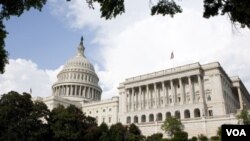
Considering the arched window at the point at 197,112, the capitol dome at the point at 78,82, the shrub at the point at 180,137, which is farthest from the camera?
the capitol dome at the point at 78,82

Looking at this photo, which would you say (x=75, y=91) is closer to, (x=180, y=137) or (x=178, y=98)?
(x=178, y=98)

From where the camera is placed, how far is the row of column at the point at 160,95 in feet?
297

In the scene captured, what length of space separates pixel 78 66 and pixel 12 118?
249ft

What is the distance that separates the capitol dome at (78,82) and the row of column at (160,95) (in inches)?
1375

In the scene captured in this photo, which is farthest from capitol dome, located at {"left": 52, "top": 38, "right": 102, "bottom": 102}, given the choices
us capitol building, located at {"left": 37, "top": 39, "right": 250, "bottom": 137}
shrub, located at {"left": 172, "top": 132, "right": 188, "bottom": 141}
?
shrub, located at {"left": 172, "top": 132, "right": 188, "bottom": 141}

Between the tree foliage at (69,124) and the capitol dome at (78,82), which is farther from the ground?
the capitol dome at (78,82)

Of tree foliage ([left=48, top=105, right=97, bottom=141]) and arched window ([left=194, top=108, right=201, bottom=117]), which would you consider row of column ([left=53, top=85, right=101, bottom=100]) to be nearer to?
arched window ([left=194, top=108, right=201, bottom=117])

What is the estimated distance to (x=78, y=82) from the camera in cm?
13562

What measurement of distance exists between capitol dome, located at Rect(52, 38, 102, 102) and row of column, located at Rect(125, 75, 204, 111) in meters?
34.9

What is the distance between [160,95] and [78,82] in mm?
50129

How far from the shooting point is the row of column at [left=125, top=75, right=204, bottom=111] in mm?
90562

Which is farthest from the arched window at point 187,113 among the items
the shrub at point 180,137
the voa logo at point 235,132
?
the voa logo at point 235,132

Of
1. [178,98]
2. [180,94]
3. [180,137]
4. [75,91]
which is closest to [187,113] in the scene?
[178,98]

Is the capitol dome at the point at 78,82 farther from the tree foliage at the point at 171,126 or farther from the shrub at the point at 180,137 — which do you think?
the shrub at the point at 180,137
